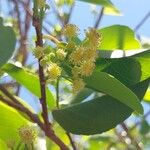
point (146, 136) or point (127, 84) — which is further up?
point (127, 84)

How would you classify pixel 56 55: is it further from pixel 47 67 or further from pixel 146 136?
pixel 146 136

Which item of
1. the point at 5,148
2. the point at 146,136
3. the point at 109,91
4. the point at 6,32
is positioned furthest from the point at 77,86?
the point at 146,136

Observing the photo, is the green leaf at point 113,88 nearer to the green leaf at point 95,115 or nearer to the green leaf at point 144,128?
the green leaf at point 95,115

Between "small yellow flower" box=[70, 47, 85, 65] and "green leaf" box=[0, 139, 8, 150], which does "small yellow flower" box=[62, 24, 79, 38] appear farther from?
"green leaf" box=[0, 139, 8, 150]

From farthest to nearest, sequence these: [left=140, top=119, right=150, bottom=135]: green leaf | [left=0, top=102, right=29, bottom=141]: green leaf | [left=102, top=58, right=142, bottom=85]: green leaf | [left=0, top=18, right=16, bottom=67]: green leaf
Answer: [left=140, top=119, right=150, bottom=135]: green leaf → [left=0, top=102, right=29, bottom=141]: green leaf → [left=102, top=58, right=142, bottom=85]: green leaf → [left=0, top=18, right=16, bottom=67]: green leaf

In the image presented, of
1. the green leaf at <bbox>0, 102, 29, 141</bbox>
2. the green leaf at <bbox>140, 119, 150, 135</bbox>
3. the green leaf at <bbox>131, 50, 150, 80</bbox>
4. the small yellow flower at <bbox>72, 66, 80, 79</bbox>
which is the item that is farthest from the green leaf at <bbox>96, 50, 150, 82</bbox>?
the green leaf at <bbox>140, 119, 150, 135</bbox>

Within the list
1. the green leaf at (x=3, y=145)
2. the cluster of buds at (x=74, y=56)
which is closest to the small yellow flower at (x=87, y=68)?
the cluster of buds at (x=74, y=56)
